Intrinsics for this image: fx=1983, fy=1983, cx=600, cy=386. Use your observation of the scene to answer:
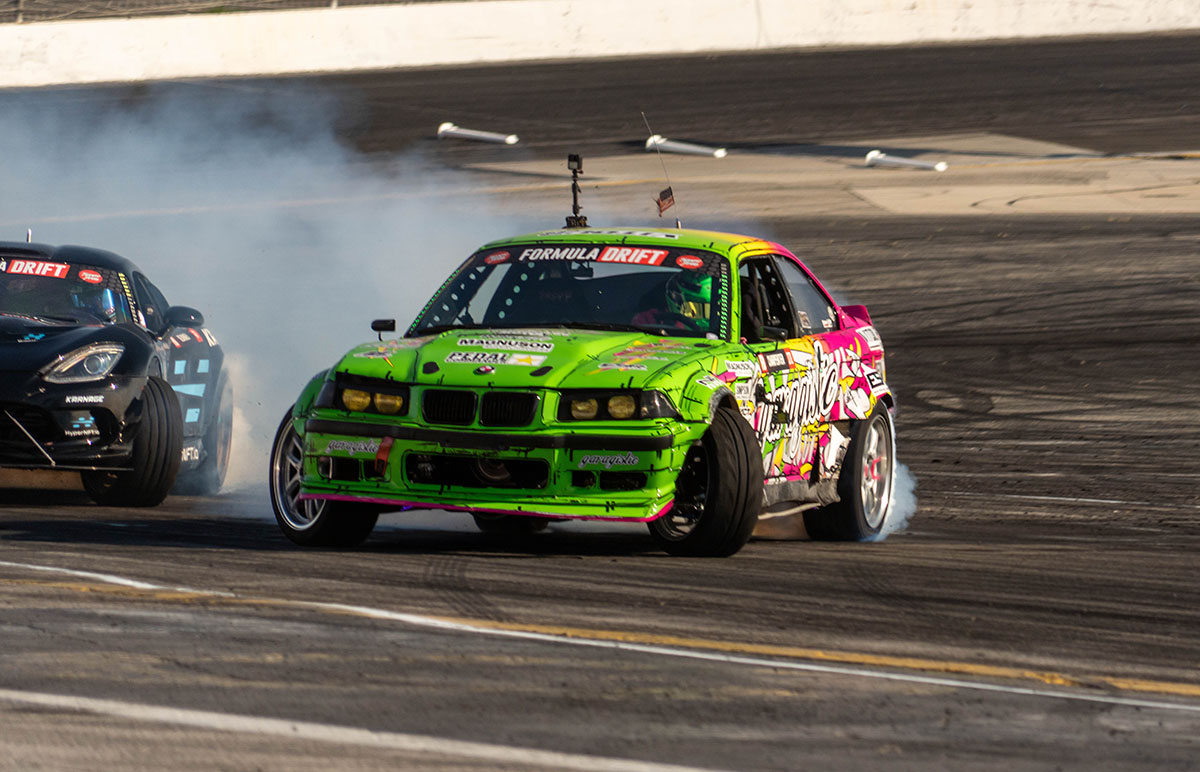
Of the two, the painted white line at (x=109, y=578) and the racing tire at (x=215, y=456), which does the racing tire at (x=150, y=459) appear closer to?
the racing tire at (x=215, y=456)

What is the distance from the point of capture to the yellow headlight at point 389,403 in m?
7.54

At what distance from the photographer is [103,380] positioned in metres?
9.69

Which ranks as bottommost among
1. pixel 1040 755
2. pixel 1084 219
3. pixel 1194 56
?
pixel 1040 755

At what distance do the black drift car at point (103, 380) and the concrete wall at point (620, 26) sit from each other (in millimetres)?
20706

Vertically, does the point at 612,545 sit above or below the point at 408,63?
below

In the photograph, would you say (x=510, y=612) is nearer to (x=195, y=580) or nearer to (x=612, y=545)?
(x=195, y=580)

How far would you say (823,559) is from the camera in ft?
25.9

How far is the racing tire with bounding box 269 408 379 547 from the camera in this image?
25.8 ft

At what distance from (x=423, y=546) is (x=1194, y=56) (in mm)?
25528

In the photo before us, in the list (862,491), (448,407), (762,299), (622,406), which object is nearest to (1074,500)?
(862,491)

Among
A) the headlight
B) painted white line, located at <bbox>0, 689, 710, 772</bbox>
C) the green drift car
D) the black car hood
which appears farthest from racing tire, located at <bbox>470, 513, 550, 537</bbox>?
painted white line, located at <bbox>0, 689, 710, 772</bbox>

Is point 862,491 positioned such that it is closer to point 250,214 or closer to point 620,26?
point 250,214

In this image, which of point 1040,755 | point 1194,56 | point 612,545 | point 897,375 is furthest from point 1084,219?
point 1040,755

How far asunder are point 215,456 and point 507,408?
13.4ft
